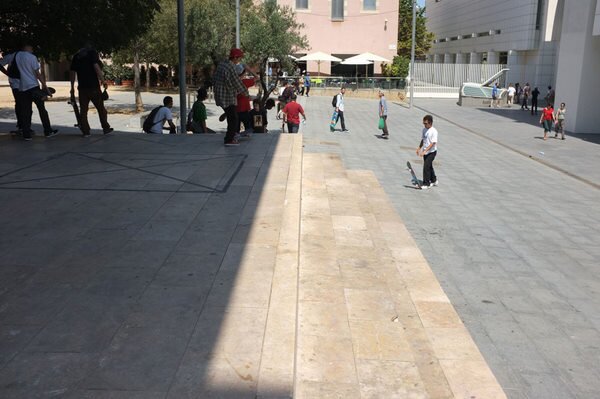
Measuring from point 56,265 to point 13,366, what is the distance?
145cm

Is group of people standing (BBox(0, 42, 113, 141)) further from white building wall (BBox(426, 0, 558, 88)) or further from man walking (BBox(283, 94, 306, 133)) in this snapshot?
white building wall (BBox(426, 0, 558, 88))

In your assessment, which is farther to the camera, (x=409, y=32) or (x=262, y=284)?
(x=409, y=32)

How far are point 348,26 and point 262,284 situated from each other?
1935 inches

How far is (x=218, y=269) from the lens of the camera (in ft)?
14.1

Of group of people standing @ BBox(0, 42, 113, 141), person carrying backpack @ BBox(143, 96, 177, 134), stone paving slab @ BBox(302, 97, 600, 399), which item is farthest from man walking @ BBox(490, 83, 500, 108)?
group of people standing @ BBox(0, 42, 113, 141)

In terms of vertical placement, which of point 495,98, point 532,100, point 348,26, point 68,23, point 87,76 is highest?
point 348,26

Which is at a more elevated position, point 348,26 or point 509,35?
point 348,26

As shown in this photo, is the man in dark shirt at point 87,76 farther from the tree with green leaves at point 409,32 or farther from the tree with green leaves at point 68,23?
the tree with green leaves at point 409,32

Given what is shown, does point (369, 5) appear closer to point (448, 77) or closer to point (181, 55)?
point (448, 77)

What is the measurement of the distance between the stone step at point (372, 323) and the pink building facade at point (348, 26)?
45750 mm

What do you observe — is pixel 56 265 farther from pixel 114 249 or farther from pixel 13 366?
pixel 13 366

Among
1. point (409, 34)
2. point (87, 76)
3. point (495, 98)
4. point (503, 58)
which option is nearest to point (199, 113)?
point (87, 76)

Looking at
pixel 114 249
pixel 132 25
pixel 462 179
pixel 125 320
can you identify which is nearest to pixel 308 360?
pixel 125 320

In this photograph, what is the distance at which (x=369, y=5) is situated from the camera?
49969 millimetres
